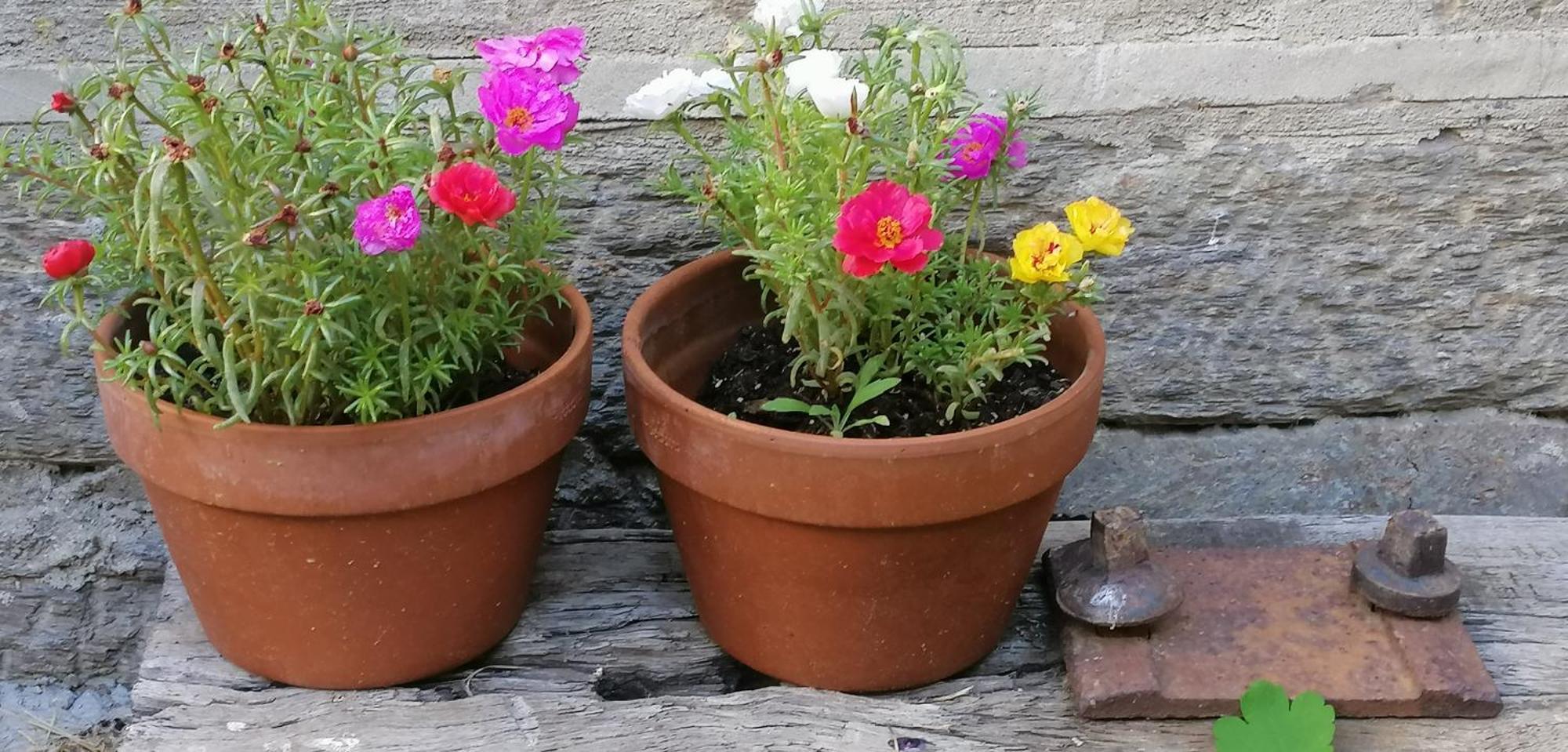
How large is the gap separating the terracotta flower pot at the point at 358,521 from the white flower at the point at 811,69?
1.23ft

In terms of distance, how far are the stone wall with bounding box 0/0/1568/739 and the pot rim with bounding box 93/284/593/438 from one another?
341 mm

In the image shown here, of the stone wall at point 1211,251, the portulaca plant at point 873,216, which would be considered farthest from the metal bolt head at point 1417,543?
the portulaca plant at point 873,216

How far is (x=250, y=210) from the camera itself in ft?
4.22

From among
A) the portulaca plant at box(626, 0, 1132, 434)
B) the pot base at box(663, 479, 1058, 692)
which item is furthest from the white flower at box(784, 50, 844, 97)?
the pot base at box(663, 479, 1058, 692)

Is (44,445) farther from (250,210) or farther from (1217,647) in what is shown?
(1217,647)

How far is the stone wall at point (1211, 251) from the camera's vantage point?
1721 millimetres

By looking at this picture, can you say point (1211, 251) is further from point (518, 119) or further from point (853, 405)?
point (518, 119)

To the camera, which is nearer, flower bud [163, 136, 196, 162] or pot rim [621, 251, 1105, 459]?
flower bud [163, 136, 196, 162]

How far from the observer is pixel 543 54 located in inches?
55.0

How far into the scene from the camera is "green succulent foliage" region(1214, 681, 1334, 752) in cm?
141

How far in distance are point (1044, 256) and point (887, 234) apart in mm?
190

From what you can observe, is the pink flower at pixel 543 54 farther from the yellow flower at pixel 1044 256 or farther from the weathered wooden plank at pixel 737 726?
the weathered wooden plank at pixel 737 726

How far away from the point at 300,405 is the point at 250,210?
20cm

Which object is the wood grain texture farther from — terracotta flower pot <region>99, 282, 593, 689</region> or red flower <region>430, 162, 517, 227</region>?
red flower <region>430, 162, 517, 227</region>
